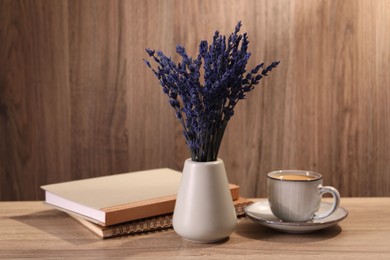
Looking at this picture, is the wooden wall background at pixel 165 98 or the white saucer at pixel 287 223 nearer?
the white saucer at pixel 287 223

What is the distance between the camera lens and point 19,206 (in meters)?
1.33

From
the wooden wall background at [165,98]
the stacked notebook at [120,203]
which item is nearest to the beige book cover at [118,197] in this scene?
the stacked notebook at [120,203]

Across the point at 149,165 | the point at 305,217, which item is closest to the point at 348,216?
the point at 305,217

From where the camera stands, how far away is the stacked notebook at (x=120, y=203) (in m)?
1.09

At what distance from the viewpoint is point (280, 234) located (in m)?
1.11

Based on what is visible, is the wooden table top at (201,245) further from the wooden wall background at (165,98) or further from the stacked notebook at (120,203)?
the wooden wall background at (165,98)

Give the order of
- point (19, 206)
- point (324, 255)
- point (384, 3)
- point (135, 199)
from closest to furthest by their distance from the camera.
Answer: point (324, 255) < point (135, 199) < point (19, 206) < point (384, 3)

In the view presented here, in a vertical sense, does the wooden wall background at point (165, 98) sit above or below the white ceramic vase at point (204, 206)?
above

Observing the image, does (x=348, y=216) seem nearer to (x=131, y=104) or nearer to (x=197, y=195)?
(x=197, y=195)

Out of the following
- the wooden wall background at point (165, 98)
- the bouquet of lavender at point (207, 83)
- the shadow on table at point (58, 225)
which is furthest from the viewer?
the wooden wall background at point (165, 98)

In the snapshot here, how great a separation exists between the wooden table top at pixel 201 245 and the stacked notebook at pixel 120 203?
0.02 meters

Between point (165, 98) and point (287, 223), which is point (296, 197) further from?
point (165, 98)

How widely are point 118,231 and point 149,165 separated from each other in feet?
2.29

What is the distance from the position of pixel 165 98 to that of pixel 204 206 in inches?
30.4
